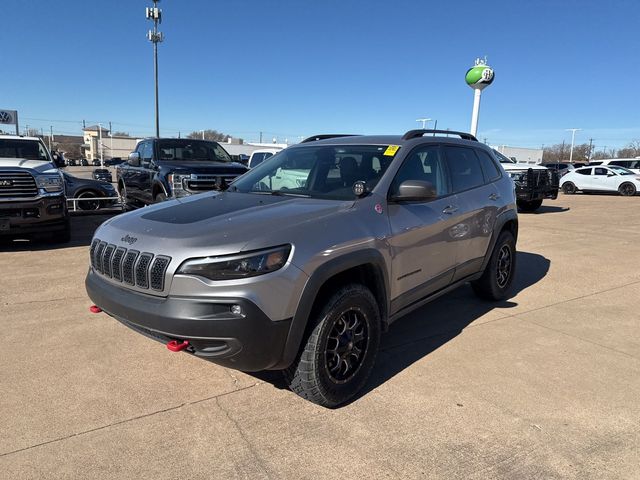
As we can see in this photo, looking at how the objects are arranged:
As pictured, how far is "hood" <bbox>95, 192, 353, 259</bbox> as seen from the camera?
8.54 feet

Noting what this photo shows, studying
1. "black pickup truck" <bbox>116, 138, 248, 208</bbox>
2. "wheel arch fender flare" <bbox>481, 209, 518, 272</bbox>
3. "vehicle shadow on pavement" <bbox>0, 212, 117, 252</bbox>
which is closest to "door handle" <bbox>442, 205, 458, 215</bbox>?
"wheel arch fender flare" <bbox>481, 209, 518, 272</bbox>

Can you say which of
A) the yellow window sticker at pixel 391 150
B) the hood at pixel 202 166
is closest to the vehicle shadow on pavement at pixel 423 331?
the yellow window sticker at pixel 391 150

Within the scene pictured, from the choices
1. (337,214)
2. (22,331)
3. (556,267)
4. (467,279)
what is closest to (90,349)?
(22,331)

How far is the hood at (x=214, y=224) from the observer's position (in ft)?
8.54

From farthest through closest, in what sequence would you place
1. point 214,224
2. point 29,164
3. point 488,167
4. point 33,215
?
1. point 29,164
2. point 33,215
3. point 488,167
4. point 214,224

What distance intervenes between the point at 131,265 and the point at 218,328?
75 centimetres

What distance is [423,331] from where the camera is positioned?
4363 millimetres

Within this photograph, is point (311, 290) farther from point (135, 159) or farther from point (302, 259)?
point (135, 159)

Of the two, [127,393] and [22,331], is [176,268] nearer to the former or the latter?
[127,393]

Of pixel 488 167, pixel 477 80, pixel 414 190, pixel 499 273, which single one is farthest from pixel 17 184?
pixel 477 80

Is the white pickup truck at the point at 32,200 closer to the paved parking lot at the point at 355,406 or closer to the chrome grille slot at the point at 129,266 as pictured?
the paved parking lot at the point at 355,406

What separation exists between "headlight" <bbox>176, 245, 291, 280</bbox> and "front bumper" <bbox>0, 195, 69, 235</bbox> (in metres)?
5.92

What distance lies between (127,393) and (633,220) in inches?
578

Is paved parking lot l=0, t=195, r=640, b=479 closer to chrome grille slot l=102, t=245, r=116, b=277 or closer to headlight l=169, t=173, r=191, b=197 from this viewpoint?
chrome grille slot l=102, t=245, r=116, b=277
